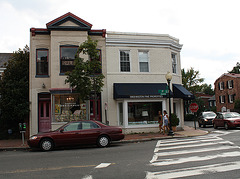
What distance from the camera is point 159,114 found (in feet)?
53.0

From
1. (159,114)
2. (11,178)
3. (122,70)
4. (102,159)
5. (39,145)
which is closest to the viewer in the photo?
(11,178)

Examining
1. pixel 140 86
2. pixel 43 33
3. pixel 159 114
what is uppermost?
pixel 43 33

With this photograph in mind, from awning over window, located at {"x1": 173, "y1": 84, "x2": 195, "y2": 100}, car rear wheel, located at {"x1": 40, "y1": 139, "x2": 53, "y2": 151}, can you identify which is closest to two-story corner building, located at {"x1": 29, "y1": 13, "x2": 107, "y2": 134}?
car rear wheel, located at {"x1": 40, "y1": 139, "x2": 53, "y2": 151}

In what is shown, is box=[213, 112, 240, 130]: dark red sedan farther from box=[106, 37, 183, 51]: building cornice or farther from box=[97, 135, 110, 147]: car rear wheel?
box=[97, 135, 110, 147]: car rear wheel

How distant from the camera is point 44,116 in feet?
53.7

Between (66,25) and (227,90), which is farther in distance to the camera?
(227,90)

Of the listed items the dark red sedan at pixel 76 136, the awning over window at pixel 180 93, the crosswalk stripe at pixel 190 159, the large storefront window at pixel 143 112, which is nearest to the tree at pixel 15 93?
the dark red sedan at pixel 76 136

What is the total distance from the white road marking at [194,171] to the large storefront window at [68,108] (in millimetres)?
10472

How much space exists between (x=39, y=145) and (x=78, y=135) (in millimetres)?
1904

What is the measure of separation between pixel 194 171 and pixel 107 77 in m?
11.5

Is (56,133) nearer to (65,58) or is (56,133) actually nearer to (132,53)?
(65,58)

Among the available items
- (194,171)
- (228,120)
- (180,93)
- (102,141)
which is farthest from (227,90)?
(194,171)

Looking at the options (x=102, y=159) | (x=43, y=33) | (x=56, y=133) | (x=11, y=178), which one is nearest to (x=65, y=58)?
(x=43, y=33)

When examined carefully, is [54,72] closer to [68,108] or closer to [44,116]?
[68,108]
